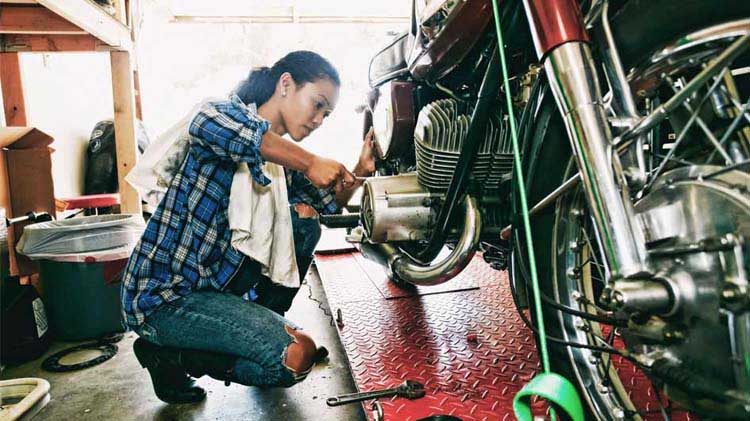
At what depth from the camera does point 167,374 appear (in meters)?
1.36

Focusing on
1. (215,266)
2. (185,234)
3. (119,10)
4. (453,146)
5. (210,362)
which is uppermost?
(119,10)

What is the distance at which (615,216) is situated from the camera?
60 centimetres

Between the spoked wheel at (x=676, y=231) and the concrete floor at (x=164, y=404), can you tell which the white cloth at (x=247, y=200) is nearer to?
the concrete floor at (x=164, y=404)

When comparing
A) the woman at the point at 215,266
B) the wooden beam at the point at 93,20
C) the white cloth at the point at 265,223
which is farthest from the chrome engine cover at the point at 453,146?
the wooden beam at the point at 93,20

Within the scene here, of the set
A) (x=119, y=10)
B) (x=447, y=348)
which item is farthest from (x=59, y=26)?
(x=447, y=348)

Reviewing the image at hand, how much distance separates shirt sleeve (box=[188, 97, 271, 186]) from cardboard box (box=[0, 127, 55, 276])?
1.27 metres

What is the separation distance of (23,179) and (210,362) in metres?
1.43

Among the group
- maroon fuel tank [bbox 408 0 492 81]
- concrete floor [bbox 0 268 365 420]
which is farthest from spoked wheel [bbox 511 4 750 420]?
concrete floor [bbox 0 268 365 420]

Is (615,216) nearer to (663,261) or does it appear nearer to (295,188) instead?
(663,261)

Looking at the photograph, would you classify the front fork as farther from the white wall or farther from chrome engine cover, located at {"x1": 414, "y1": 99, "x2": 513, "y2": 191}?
the white wall

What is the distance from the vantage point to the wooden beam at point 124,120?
2201mm

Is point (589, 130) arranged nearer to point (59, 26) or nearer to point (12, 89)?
point (59, 26)

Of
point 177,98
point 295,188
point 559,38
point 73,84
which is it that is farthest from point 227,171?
point 177,98

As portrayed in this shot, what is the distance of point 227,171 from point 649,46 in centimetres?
102
